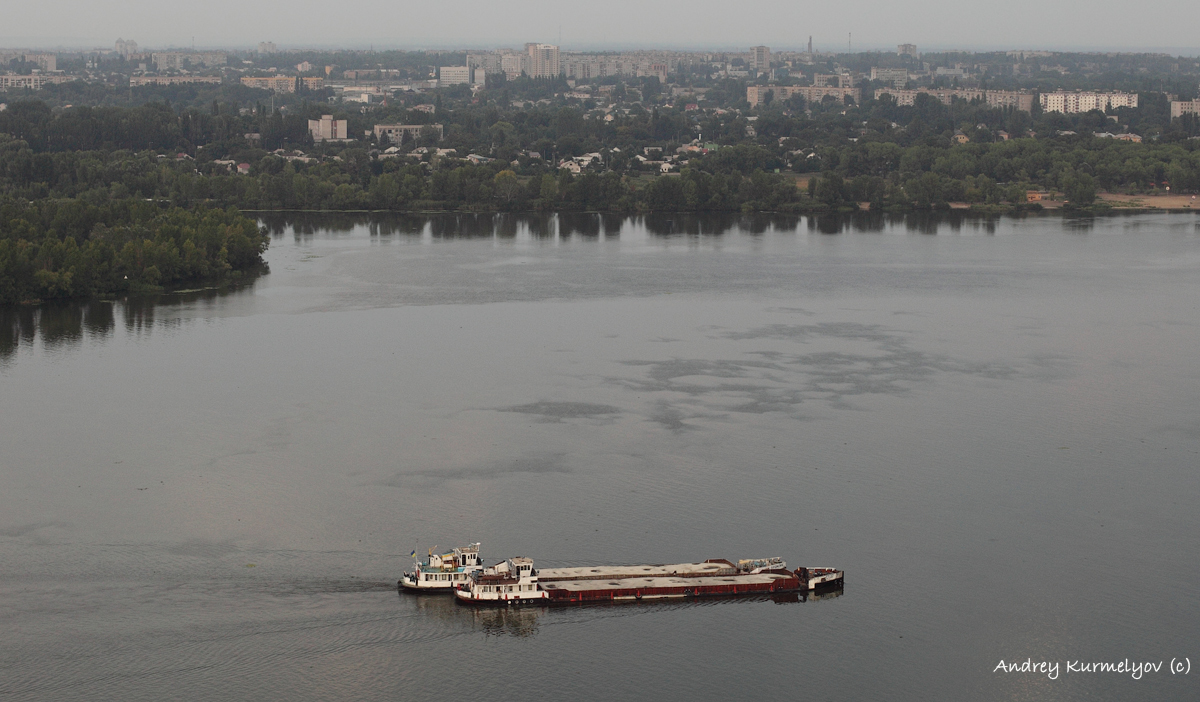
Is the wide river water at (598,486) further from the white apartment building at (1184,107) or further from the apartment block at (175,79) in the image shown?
the apartment block at (175,79)

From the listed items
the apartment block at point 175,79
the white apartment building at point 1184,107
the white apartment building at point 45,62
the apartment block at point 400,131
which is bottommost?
the apartment block at point 400,131

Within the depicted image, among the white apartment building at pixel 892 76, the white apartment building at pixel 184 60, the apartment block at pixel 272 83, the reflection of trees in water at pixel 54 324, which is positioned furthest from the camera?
the white apartment building at pixel 184 60

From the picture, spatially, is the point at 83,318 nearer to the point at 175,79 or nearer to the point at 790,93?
the point at 790,93

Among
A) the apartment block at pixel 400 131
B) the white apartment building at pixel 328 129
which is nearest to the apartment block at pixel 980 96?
the apartment block at pixel 400 131

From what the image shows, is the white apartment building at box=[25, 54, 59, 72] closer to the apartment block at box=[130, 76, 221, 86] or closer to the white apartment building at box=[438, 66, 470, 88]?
the apartment block at box=[130, 76, 221, 86]

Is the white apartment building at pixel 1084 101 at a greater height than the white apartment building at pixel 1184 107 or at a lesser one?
greater

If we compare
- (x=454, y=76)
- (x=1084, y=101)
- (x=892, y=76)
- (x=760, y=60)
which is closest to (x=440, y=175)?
(x=1084, y=101)
